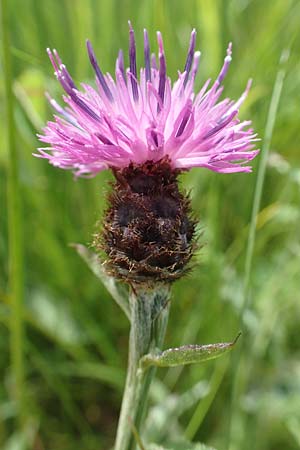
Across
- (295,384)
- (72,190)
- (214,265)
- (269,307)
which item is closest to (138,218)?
(214,265)

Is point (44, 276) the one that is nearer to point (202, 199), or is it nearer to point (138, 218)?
point (202, 199)

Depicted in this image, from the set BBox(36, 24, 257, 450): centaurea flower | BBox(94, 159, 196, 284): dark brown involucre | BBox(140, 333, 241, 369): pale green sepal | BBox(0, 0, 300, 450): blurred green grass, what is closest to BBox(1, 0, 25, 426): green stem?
BBox(0, 0, 300, 450): blurred green grass

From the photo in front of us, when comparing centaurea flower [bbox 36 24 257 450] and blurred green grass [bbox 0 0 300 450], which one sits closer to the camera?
centaurea flower [bbox 36 24 257 450]

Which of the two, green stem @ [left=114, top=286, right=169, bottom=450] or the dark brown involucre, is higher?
the dark brown involucre

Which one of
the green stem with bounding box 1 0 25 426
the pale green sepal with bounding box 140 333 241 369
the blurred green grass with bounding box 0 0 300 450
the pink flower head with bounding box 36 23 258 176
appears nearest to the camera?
the pale green sepal with bounding box 140 333 241 369

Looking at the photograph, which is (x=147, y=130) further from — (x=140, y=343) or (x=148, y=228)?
(x=140, y=343)

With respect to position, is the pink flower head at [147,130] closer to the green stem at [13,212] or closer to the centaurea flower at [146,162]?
the centaurea flower at [146,162]

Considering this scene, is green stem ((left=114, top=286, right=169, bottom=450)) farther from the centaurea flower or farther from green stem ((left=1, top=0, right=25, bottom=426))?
green stem ((left=1, top=0, right=25, bottom=426))
